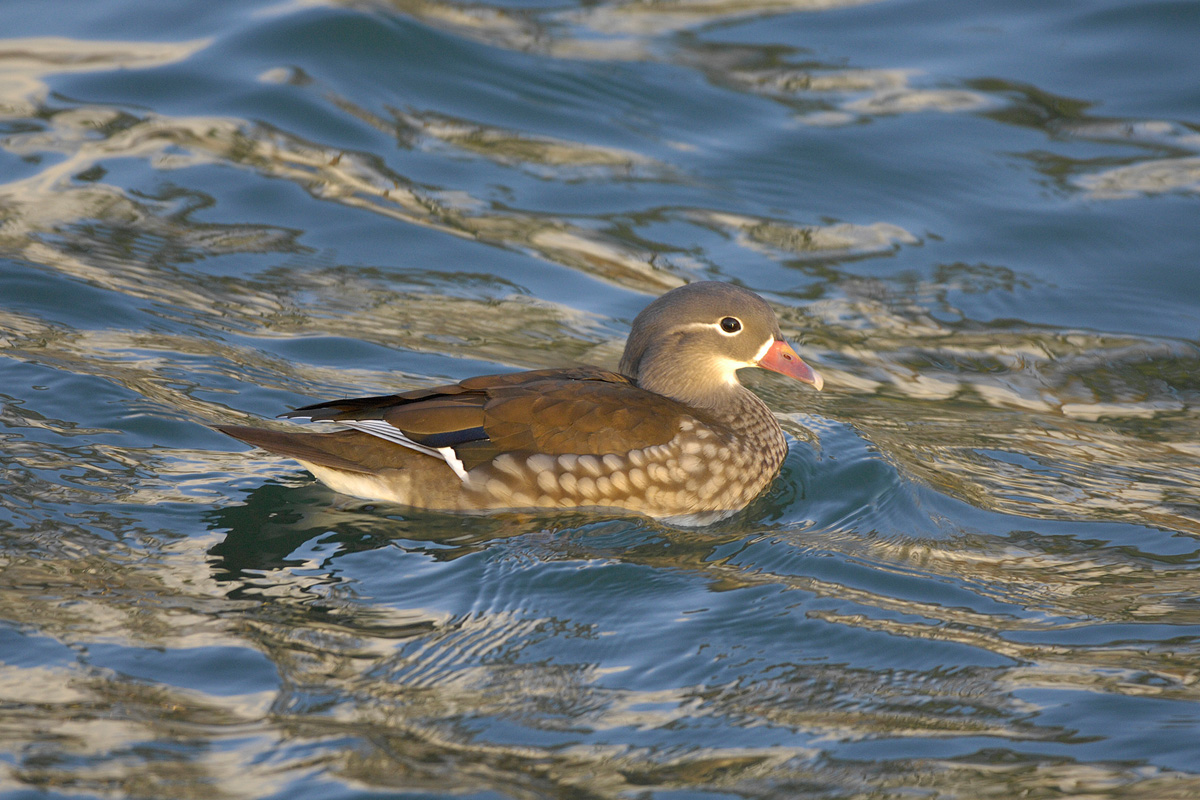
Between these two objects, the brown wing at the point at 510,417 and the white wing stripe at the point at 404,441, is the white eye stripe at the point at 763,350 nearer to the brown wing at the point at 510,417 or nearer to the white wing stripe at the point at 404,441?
the brown wing at the point at 510,417

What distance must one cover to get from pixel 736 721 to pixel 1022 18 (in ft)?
34.3

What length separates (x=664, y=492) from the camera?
21.1 feet

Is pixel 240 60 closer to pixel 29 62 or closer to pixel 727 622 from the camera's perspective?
pixel 29 62

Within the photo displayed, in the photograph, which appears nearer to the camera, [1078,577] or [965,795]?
[965,795]

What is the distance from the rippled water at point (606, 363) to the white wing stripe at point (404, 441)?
0.96 feet

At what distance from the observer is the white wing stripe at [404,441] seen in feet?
20.4


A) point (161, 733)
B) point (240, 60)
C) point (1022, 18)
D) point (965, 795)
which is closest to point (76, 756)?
point (161, 733)

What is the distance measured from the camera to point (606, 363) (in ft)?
27.7

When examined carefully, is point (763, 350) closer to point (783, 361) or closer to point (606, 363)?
point (783, 361)

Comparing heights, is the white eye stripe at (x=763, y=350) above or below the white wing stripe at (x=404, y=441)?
above

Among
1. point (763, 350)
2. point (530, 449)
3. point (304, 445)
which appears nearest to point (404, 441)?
point (304, 445)

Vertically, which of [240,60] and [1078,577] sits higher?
[240,60]

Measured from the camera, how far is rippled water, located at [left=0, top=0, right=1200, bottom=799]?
4543 millimetres

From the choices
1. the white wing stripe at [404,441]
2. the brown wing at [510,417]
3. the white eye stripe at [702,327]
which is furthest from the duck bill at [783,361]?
the white wing stripe at [404,441]
